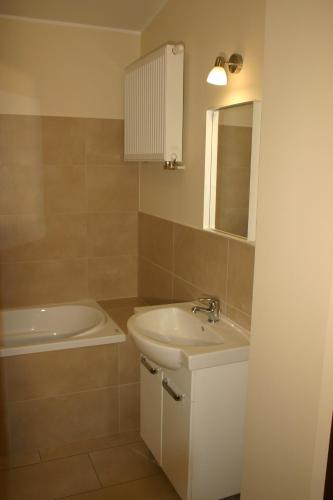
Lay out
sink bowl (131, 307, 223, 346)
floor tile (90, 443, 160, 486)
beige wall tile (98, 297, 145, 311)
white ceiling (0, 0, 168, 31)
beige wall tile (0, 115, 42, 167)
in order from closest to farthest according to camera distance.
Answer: sink bowl (131, 307, 223, 346) < floor tile (90, 443, 160, 486) < white ceiling (0, 0, 168, 31) < beige wall tile (0, 115, 42, 167) < beige wall tile (98, 297, 145, 311)

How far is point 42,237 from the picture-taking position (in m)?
3.29

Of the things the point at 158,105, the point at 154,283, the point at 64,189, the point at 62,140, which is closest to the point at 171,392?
the point at 154,283

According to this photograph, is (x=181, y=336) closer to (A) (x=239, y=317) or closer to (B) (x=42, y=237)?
(A) (x=239, y=317)

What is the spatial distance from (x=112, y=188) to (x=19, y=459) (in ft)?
6.26

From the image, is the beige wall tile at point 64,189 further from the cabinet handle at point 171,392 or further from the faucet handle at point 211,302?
the cabinet handle at point 171,392

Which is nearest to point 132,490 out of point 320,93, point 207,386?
point 207,386

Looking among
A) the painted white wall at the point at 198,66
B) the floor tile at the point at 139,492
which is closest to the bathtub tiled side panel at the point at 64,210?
the painted white wall at the point at 198,66

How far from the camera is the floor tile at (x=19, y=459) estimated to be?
8.35ft

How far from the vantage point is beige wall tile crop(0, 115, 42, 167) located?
3074 mm

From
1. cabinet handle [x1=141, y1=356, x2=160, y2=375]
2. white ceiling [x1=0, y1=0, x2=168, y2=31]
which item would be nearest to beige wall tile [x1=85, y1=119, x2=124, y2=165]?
white ceiling [x1=0, y1=0, x2=168, y2=31]

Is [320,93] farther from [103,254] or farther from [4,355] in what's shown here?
[103,254]

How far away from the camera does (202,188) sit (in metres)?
2.41

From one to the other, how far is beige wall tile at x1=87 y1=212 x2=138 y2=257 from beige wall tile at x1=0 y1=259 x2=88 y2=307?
7.0 inches

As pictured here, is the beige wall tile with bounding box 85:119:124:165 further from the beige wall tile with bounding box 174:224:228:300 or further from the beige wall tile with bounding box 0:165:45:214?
the beige wall tile with bounding box 174:224:228:300
